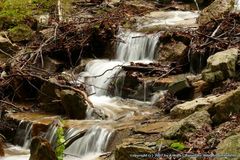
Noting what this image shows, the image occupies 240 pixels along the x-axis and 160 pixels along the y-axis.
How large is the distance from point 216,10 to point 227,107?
6921 mm

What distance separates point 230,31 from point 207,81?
2.09 metres

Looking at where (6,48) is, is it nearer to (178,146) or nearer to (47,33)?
(47,33)

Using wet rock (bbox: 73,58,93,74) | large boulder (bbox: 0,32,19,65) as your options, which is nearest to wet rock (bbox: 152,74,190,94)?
wet rock (bbox: 73,58,93,74)

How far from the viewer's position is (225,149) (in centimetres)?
487

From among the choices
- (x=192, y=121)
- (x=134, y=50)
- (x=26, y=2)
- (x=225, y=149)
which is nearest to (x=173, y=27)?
(x=134, y=50)

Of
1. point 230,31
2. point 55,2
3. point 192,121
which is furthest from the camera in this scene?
point 55,2

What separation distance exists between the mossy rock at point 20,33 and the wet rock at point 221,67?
6.97 meters

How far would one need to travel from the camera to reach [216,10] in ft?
41.3

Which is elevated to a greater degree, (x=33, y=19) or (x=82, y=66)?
(x=33, y=19)

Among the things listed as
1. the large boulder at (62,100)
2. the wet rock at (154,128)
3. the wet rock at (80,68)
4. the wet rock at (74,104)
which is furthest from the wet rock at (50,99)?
the wet rock at (154,128)

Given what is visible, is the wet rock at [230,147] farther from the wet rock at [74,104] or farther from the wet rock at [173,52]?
Answer: the wet rock at [173,52]

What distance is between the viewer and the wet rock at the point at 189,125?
609 cm

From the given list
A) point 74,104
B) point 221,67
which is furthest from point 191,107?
point 74,104

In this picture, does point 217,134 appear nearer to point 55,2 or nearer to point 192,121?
point 192,121
